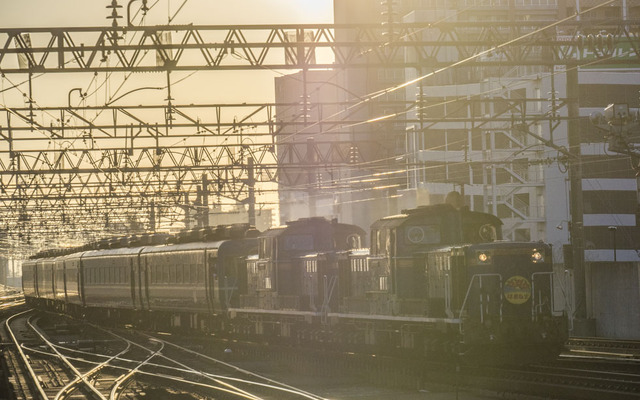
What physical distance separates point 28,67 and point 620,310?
24.9 m

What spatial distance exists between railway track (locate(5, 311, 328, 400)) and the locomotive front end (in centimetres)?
412

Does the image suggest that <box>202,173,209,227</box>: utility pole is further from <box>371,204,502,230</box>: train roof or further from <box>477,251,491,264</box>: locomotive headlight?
<box>477,251,491,264</box>: locomotive headlight

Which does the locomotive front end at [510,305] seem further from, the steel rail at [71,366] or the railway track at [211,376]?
the steel rail at [71,366]

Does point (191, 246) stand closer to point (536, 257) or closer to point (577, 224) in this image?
point (577, 224)

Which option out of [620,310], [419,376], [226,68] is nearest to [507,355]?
[419,376]

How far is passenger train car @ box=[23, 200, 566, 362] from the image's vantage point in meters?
21.7

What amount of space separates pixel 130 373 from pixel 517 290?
9.46 meters

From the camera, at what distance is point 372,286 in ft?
82.4

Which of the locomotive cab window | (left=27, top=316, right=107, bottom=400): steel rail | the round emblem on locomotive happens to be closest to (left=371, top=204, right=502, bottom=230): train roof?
the locomotive cab window

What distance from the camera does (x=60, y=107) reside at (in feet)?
117

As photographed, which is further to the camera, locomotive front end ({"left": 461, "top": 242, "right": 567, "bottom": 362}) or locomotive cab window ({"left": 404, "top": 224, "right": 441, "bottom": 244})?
locomotive cab window ({"left": 404, "top": 224, "right": 441, "bottom": 244})

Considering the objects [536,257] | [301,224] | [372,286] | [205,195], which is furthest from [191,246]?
[536,257]

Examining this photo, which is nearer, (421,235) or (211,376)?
(211,376)

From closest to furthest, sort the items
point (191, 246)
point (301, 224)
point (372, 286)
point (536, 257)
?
point (536, 257)
point (372, 286)
point (301, 224)
point (191, 246)
